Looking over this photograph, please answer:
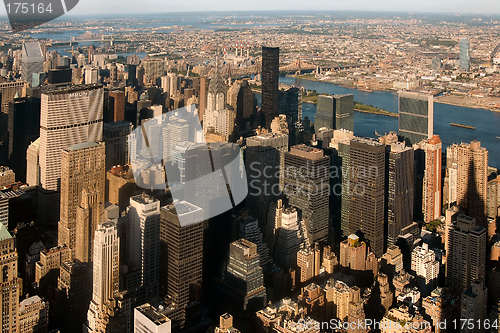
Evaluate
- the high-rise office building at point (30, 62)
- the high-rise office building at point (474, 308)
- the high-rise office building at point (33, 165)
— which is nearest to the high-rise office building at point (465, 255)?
the high-rise office building at point (474, 308)

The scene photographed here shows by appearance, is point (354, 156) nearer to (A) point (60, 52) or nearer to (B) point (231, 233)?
(B) point (231, 233)

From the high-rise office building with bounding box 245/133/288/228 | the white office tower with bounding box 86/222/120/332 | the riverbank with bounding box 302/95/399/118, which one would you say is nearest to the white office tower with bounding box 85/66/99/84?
the riverbank with bounding box 302/95/399/118

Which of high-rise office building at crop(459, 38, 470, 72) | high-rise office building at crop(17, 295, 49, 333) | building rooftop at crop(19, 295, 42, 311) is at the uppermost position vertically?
high-rise office building at crop(459, 38, 470, 72)

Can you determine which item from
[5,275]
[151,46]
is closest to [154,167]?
[5,275]

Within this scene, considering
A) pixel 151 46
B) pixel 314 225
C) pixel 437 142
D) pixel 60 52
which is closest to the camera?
pixel 314 225

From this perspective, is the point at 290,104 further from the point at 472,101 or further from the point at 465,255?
the point at 465,255

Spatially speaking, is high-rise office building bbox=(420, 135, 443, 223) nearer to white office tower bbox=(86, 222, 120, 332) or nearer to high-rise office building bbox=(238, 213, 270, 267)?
high-rise office building bbox=(238, 213, 270, 267)
